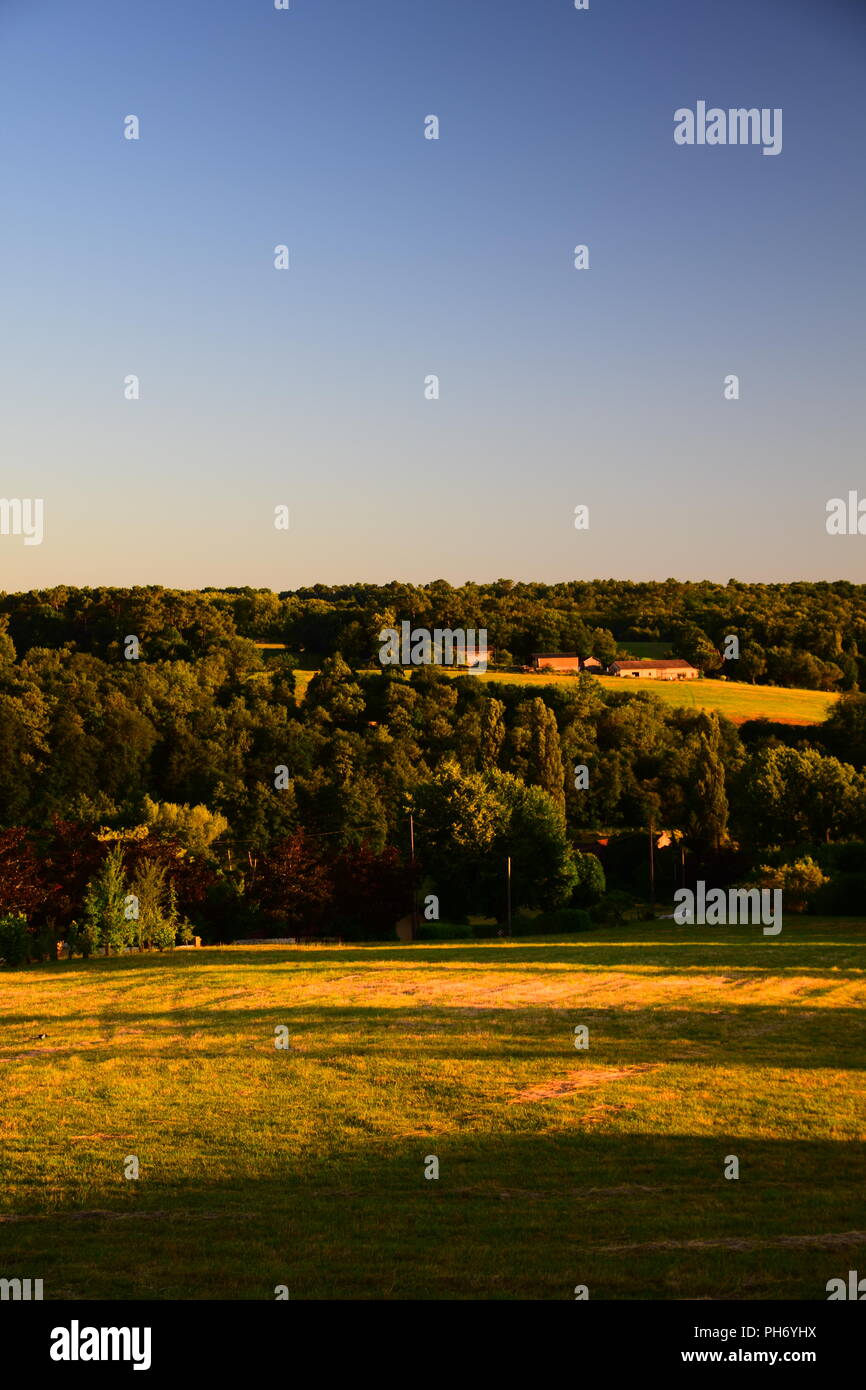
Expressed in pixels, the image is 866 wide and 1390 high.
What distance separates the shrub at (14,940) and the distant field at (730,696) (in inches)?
1848

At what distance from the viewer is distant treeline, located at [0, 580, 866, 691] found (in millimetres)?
87750

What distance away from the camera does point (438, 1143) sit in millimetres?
11953

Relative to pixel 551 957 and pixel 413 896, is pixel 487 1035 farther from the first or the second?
pixel 413 896

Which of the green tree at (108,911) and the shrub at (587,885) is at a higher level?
the green tree at (108,911)

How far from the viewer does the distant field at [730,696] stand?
3083 inches

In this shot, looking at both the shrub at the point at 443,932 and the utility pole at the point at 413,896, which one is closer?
the shrub at the point at 443,932

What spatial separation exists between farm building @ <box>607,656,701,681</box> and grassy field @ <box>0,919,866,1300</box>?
66.8 m

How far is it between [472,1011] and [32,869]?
19.9 m

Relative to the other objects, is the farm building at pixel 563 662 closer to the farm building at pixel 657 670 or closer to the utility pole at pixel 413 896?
the farm building at pixel 657 670

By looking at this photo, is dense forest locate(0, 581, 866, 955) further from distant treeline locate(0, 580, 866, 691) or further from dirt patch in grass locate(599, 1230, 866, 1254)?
dirt patch in grass locate(599, 1230, 866, 1254)

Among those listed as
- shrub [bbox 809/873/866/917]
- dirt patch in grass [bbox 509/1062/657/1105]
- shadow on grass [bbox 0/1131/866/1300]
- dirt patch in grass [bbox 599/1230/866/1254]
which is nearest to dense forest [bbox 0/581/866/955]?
shrub [bbox 809/873/866/917]

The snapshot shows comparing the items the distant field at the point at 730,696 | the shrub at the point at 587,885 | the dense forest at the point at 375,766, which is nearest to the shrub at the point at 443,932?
the dense forest at the point at 375,766
